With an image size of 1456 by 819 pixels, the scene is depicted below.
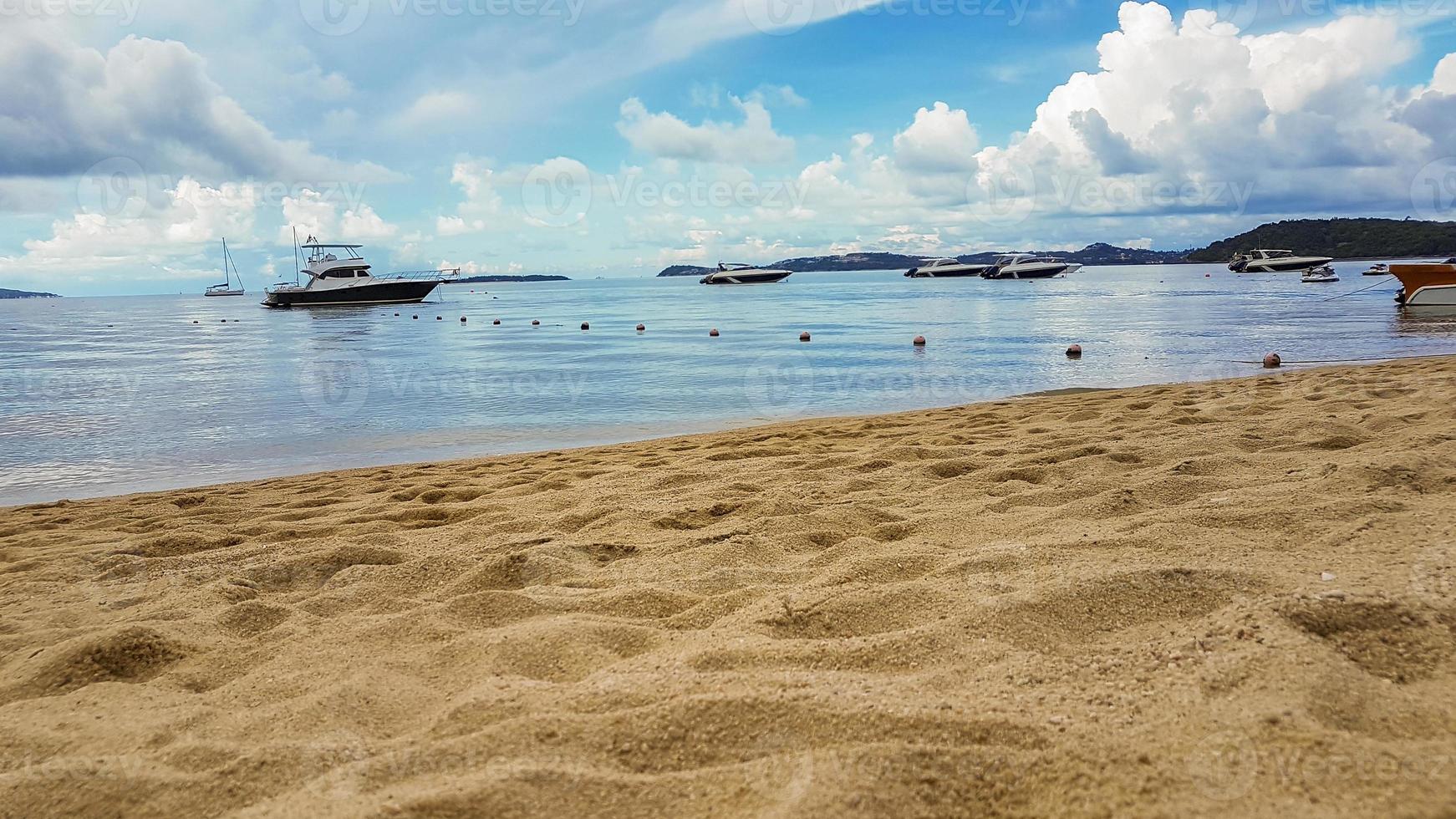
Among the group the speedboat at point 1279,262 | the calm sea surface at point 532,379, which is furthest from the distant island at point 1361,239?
the calm sea surface at point 532,379

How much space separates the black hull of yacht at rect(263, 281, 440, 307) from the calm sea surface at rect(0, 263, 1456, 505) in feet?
79.6

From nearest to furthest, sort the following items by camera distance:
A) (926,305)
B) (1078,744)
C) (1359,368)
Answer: (1078,744) < (1359,368) < (926,305)

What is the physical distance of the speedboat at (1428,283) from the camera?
23.3 metres

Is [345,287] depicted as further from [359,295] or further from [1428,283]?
[1428,283]

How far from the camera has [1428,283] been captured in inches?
945

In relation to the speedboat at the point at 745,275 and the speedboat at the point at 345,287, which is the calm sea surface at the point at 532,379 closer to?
the speedboat at the point at 345,287

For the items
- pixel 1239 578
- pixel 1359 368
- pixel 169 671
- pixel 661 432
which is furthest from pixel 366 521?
pixel 1359 368

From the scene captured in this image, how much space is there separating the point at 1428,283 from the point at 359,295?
60.0 meters

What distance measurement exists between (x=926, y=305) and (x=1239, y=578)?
4493 cm

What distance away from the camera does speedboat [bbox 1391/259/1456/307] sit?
23.3 m

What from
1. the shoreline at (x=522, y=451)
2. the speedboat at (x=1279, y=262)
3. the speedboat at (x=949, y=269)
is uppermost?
the speedboat at (x=949, y=269)

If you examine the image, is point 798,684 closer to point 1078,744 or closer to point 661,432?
point 1078,744

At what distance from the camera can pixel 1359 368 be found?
11766 millimetres

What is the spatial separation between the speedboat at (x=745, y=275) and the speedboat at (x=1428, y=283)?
225 ft
